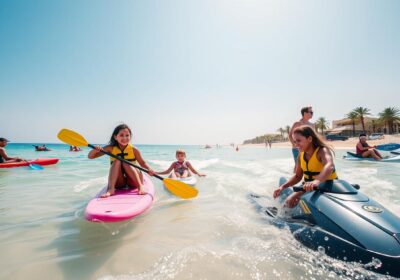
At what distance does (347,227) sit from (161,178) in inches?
125

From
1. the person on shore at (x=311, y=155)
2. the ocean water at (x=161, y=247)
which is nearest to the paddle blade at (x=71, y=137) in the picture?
the ocean water at (x=161, y=247)

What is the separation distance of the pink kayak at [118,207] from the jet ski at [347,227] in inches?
77.6

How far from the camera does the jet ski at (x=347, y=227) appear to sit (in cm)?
184

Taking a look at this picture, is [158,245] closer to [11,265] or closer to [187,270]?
[187,270]

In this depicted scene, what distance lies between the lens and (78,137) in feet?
15.6

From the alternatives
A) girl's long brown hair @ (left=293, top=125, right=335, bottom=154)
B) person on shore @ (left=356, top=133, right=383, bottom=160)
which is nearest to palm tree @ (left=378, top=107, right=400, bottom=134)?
person on shore @ (left=356, top=133, right=383, bottom=160)

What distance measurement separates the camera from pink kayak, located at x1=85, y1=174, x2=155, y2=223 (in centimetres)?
271

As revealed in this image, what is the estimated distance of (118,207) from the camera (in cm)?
301

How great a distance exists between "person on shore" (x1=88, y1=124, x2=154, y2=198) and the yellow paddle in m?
0.14

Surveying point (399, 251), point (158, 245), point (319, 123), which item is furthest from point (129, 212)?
point (319, 123)

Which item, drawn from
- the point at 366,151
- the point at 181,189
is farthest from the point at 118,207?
the point at 366,151

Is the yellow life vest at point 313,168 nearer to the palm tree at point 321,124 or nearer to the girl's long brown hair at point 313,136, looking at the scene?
the girl's long brown hair at point 313,136

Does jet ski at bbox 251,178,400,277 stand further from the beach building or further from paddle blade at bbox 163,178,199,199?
the beach building

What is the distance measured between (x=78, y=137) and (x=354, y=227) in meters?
4.93
